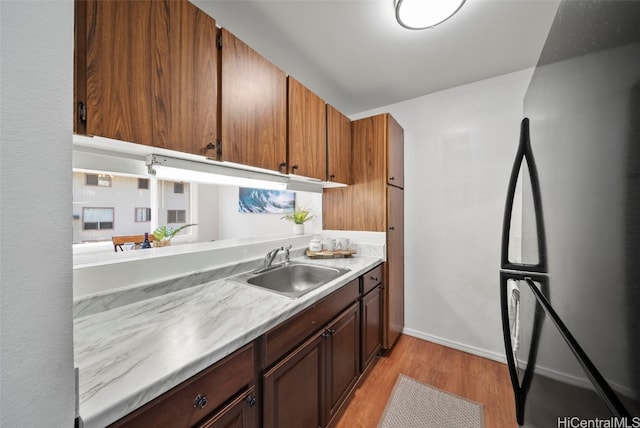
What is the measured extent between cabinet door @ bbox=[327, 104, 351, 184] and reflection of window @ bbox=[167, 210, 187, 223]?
3.20 meters

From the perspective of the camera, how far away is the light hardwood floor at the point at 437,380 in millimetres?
1510

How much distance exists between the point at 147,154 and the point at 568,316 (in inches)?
56.1

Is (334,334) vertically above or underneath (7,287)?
underneath

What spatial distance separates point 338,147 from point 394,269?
1.26 meters

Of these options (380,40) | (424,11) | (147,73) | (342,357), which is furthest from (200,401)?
(380,40)

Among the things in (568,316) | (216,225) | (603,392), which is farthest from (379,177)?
(216,225)

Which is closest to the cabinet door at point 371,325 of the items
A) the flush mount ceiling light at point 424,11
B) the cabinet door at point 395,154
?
the cabinet door at point 395,154

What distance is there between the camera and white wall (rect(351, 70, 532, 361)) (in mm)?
2086

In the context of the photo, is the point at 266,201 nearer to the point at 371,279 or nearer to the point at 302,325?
the point at 371,279

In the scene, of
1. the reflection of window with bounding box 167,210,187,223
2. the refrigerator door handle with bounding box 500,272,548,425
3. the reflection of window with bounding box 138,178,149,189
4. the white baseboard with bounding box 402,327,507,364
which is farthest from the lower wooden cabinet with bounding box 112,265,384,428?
the reflection of window with bounding box 138,178,149,189

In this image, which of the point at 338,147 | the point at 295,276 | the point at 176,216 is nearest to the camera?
the point at 295,276

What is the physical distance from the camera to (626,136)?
0.30m

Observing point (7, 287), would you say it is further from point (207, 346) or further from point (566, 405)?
point (566, 405)

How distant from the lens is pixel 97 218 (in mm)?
3414
